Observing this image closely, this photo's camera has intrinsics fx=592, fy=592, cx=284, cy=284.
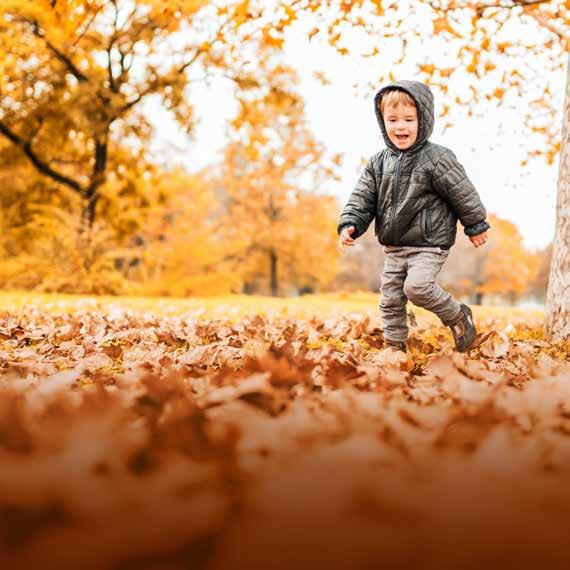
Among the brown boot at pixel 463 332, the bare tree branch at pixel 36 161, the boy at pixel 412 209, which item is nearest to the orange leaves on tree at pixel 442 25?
the boy at pixel 412 209

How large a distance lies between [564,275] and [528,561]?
342cm

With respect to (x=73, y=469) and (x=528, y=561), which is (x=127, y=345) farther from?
(x=528, y=561)

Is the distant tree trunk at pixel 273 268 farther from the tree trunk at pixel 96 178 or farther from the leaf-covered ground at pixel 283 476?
the leaf-covered ground at pixel 283 476

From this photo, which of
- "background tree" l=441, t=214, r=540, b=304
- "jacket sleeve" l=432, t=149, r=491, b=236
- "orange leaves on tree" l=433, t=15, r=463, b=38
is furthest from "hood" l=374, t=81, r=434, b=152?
"background tree" l=441, t=214, r=540, b=304

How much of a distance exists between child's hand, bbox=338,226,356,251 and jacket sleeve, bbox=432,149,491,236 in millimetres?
504

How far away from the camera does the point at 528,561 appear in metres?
0.81

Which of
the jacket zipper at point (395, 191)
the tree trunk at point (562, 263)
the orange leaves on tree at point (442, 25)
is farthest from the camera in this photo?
the orange leaves on tree at point (442, 25)

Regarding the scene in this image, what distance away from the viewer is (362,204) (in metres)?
3.34

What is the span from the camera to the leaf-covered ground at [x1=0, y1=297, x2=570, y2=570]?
825 mm

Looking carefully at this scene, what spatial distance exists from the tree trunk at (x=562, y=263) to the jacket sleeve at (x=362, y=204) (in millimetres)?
1428

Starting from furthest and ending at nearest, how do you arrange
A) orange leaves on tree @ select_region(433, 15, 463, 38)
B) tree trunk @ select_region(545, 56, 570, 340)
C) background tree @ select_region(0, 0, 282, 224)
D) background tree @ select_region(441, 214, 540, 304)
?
background tree @ select_region(441, 214, 540, 304) < background tree @ select_region(0, 0, 282, 224) < orange leaves on tree @ select_region(433, 15, 463, 38) < tree trunk @ select_region(545, 56, 570, 340)

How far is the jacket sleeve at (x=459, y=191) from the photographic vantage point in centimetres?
315

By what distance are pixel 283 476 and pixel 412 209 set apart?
241 centimetres

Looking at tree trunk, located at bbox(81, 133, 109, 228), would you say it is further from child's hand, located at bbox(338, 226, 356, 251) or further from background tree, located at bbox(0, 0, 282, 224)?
child's hand, located at bbox(338, 226, 356, 251)
